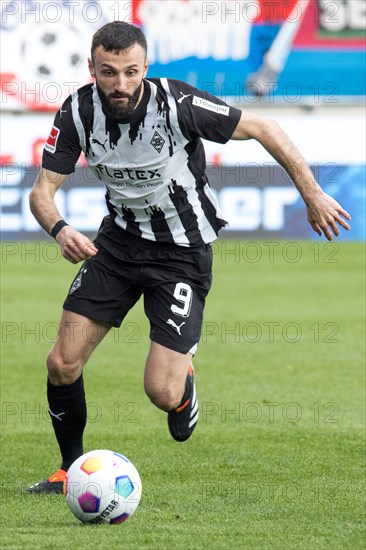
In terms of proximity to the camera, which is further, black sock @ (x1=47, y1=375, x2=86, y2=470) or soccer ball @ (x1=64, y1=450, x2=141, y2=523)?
black sock @ (x1=47, y1=375, x2=86, y2=470)

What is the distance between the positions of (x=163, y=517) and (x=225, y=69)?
2003 cm

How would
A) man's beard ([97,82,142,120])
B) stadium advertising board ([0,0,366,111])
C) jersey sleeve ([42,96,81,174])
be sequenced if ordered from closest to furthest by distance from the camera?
man's beard ([97,82,142,120])
jersey sleeve ([42,96,81,174])
stadium advertising board ([0,0,366,111])

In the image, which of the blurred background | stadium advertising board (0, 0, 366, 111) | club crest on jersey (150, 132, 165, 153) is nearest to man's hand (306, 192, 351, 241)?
club crest on jersey (150, 132, 165, 153)

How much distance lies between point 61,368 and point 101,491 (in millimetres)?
1049

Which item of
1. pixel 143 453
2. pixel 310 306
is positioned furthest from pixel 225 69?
pixel 143 453

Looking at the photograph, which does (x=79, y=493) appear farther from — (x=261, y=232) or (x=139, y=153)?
(x=261, y=232)

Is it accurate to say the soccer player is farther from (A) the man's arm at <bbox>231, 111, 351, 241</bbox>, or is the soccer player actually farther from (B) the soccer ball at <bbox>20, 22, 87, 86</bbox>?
(B) the soccer ball at <bbox>20, 22, 87, 86</bbox>

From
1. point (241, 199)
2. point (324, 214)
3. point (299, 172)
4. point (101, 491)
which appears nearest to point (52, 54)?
point (241, 199)

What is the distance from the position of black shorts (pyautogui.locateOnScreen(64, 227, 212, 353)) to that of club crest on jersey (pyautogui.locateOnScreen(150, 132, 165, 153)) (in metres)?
0.55

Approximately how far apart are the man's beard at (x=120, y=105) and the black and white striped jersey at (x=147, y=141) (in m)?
0.07

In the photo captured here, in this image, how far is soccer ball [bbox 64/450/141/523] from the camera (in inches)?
199

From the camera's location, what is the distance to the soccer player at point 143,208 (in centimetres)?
566

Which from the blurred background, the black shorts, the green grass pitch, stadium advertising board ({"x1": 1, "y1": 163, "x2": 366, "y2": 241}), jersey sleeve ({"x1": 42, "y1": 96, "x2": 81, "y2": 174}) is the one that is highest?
jersey sleeve ({"x1": 42, "y1": 96, "x2": 81, "y2": 174})

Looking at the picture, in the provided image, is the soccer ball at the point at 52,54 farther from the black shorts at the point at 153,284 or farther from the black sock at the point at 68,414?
the black sock at the point at 68,414
